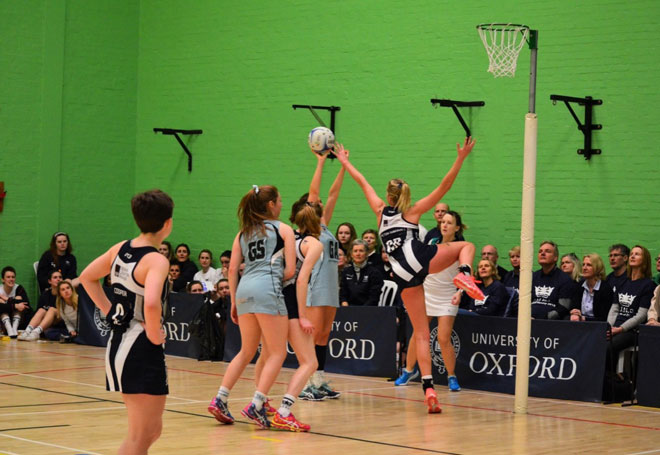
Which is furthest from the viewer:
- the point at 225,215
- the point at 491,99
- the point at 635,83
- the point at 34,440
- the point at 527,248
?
the point at 225,215

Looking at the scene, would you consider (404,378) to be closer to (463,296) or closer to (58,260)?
(463,296)

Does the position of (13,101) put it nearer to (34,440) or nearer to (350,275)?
(350,275)

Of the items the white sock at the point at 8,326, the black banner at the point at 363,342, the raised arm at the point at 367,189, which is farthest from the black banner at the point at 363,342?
the white sock at the point at 8,326

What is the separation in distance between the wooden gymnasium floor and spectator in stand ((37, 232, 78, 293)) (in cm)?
548

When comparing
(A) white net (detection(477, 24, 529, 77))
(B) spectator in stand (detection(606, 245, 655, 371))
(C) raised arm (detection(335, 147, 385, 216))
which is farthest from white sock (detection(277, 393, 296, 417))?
(A) white net (detection(477, 24, 529, 77))

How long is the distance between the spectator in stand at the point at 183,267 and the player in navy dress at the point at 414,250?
7.33 metres

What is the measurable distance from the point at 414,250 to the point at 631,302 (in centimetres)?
302

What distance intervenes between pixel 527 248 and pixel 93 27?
444 inches

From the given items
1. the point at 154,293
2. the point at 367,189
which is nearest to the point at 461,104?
the point at 367,189

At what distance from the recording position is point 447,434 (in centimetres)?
811

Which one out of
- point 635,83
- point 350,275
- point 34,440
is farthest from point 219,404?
point 635,83

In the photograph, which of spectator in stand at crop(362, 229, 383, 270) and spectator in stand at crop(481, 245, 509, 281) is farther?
spectator in stand at crop(362, 229, 383, 270)

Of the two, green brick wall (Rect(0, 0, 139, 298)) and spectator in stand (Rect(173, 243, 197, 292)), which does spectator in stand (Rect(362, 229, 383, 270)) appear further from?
green brick wall (Rect(0, 0, 139, 298))

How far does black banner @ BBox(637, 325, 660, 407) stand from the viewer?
10.1 m
